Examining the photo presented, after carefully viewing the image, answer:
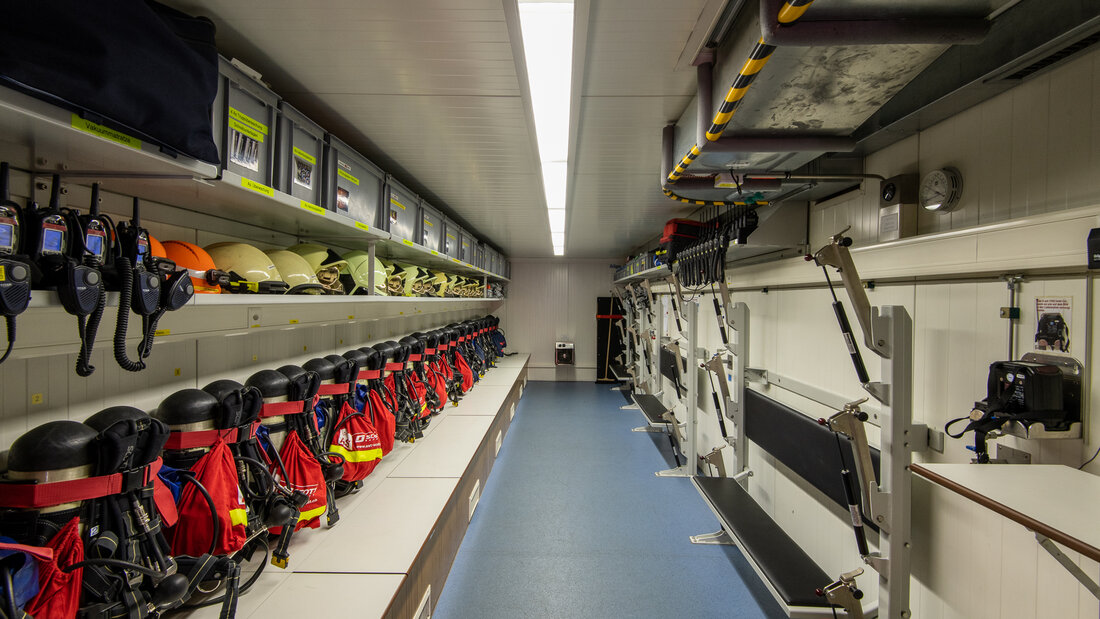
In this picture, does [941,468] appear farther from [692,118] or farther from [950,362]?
[692,118]

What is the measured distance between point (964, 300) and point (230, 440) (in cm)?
265

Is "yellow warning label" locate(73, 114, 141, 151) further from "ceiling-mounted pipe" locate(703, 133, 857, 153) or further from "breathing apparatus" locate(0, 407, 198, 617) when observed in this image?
"ceiling-mounted pipe" locate(703, 133, 857, 153)

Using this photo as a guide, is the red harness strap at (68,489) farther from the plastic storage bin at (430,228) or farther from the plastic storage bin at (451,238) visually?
the plastic storage bin at (451,238)

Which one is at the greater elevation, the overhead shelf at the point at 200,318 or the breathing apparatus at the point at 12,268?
the breathing apparatus at the point at 12,268

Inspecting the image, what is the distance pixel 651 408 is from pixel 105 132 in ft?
16.0

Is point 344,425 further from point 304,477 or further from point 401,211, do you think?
point 401,211

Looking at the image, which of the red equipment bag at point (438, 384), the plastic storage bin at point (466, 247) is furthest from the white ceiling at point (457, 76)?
the red equipment bag at point (438, 384)

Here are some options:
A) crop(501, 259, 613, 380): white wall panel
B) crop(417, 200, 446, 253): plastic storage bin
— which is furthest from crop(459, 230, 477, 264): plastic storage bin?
crop(501, 259, 613, 380): white wall panel

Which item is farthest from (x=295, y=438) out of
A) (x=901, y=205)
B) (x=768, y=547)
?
(x=901, y=205)

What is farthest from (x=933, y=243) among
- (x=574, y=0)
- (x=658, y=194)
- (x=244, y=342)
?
(x=244, y=342)

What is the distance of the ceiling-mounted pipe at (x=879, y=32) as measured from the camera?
35.8 inches

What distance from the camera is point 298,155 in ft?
4.94

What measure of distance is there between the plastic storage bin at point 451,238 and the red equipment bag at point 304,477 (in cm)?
209

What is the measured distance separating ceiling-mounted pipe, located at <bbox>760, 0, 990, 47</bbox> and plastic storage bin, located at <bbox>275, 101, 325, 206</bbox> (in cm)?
156
